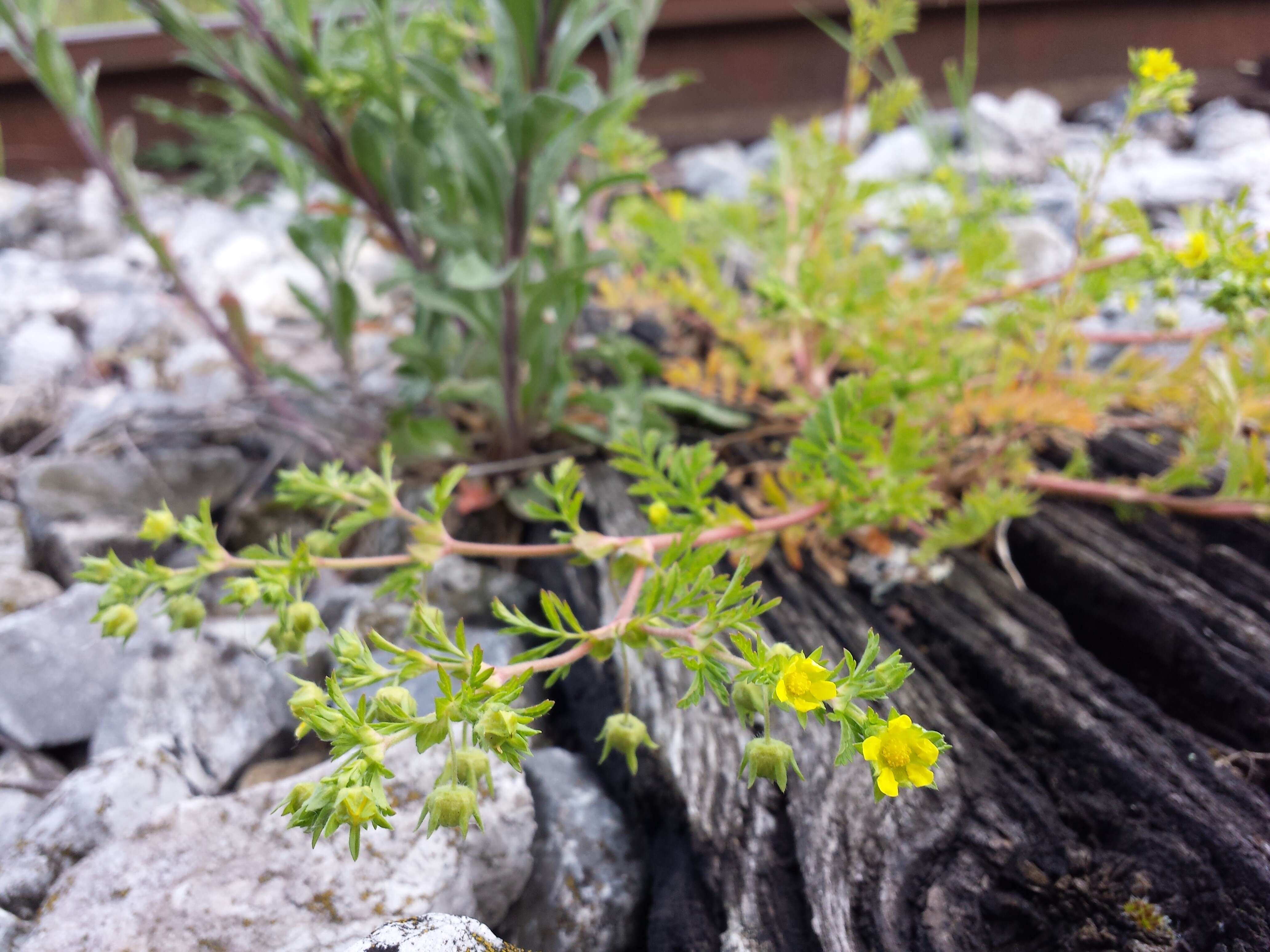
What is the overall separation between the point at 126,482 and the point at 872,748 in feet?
6.43

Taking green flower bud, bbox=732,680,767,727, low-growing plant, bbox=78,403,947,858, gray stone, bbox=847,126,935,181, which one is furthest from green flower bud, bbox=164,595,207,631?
gray stone, bbox=847,126,935,181

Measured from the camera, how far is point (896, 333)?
68.9 inches

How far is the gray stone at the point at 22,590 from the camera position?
175cm

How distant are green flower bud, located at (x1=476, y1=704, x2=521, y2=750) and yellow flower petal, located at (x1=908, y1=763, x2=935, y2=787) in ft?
1.34

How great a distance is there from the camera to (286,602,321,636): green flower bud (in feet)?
3.39

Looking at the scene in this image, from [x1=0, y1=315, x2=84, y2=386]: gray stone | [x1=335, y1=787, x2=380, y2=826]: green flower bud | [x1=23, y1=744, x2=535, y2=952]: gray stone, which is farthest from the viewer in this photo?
[x1=0, y1=315, x2=84, y2=386]: gray stone

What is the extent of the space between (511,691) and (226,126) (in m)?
3.72

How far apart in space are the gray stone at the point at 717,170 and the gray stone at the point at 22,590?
8.97 ft

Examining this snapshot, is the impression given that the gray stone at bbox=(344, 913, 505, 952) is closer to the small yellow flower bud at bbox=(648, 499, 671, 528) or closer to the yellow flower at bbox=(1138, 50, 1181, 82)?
the small yellow flower bud at bbox=(648, 499, 671, 528)

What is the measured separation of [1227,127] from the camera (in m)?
3.02

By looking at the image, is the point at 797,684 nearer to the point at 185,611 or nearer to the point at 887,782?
the point at 887,782

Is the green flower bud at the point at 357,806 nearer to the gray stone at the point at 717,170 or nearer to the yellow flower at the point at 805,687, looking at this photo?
the yellow flower at the point at 805,687

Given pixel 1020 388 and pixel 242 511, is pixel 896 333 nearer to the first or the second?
pixel 1020 388

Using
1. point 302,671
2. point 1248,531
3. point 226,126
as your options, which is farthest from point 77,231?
point 1248,531
